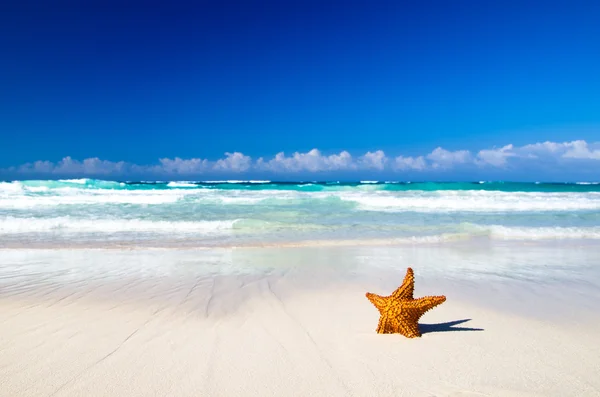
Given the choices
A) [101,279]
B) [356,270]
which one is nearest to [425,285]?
[356,270]

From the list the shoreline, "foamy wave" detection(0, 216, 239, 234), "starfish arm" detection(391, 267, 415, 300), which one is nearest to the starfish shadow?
the shoreline

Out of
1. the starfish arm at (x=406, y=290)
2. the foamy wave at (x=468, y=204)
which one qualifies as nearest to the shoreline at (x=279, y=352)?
the starfish arm at (x=406, y=290)

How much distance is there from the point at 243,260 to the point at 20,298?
3443 mm

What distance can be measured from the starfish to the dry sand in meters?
0.11

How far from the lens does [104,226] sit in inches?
476

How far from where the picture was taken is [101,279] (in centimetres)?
607

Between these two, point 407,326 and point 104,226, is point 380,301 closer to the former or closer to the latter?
point 407,326

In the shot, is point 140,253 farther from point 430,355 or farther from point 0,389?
point 430,355

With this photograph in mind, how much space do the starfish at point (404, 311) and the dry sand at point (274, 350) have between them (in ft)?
0.36

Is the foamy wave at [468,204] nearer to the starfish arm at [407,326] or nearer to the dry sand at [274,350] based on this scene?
the dry sand at [274,350]

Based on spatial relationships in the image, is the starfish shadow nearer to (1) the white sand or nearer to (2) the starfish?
(1) the white sand

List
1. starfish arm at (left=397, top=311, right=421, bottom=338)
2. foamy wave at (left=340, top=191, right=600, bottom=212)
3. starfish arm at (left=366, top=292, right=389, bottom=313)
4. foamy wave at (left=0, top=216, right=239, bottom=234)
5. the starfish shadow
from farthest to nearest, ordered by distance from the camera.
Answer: foamy wave at (left=340, top=191, right=600, bottom=212), foamy wave at (left=0, top=216, right=239, bottom=234), the starfish shadow, starfish arm at (left=366, top=292, right=389, bottom=313), starfish arm at (left=397, top=311, right=421, bottom=338)

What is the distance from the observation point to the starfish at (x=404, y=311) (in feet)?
11.9

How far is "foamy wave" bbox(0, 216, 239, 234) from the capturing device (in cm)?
1137
